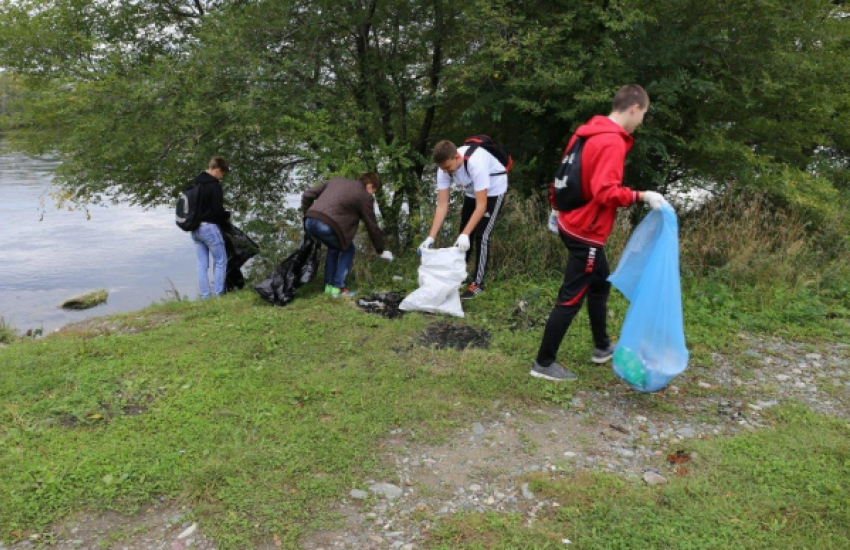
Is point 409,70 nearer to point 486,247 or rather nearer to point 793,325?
point 486,247

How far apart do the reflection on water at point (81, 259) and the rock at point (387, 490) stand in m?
7.48

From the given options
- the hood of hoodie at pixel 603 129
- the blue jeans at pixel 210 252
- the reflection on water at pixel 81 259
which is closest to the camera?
the hood of hoodie at pixel 603 129

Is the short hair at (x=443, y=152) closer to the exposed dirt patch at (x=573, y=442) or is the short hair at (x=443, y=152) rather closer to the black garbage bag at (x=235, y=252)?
the exposed dirt patch at (x=573, y=442)

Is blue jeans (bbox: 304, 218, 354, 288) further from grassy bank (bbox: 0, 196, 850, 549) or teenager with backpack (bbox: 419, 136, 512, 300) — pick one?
teenager with backpack (bbox: 419, 136, 512, 300)

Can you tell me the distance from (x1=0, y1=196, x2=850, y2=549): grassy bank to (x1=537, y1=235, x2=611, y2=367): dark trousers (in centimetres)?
31

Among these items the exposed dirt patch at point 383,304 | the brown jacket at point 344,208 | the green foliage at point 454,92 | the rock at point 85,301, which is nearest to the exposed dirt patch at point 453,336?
the exposed dirt patch at point 383,304

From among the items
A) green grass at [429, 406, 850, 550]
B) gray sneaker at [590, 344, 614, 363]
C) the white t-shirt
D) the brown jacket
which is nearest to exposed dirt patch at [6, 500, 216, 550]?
green grass at [429, 406, 850, 550]

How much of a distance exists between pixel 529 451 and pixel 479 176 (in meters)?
2.60

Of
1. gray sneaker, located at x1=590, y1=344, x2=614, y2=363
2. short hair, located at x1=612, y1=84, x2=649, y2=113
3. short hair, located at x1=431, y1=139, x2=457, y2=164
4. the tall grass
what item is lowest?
the tall grass

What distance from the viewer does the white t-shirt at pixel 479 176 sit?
5027 mm

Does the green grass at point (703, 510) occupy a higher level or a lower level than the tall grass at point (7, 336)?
higher

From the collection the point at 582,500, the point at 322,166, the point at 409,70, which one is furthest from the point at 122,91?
the point at 582,500

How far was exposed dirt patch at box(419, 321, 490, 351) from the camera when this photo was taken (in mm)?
4508

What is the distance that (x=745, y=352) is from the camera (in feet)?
14.3
